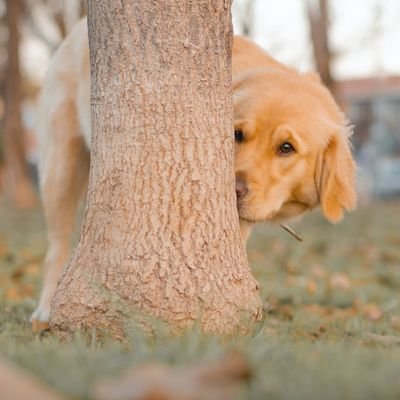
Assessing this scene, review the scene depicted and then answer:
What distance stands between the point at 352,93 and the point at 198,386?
41057 mm

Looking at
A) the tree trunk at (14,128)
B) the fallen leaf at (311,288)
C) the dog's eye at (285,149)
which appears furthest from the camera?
the tree trunk at (14,128)


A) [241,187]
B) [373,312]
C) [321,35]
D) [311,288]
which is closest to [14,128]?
[321,35]

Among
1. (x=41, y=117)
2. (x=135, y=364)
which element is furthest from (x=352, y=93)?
(x=135, y=364)

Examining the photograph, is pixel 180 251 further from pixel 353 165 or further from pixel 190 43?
pixel 353 165

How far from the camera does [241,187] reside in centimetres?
414

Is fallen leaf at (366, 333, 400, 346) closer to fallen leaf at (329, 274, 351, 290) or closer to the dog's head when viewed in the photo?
the dog's head

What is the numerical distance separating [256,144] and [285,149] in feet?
0.65

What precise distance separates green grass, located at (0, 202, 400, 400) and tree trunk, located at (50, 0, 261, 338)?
216 mm

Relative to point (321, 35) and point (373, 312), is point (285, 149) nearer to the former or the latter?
point (373, 312)

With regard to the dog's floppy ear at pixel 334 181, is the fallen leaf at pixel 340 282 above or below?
below

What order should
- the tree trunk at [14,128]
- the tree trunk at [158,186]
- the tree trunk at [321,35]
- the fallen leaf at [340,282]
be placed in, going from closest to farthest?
1. the tree trunk at [158,186]
2. the fallen leaf at [340,282]
3. the tree trunk at [321,35]
4. the tree trunk at [14,128]

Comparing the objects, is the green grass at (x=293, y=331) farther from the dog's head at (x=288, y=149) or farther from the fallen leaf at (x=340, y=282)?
the dog's head at (x=288, y=149)

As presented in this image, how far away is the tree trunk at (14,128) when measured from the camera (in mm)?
20328

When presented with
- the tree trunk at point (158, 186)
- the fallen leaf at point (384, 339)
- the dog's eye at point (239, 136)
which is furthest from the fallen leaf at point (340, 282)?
Result: the tree trunk at point (158, 186)
